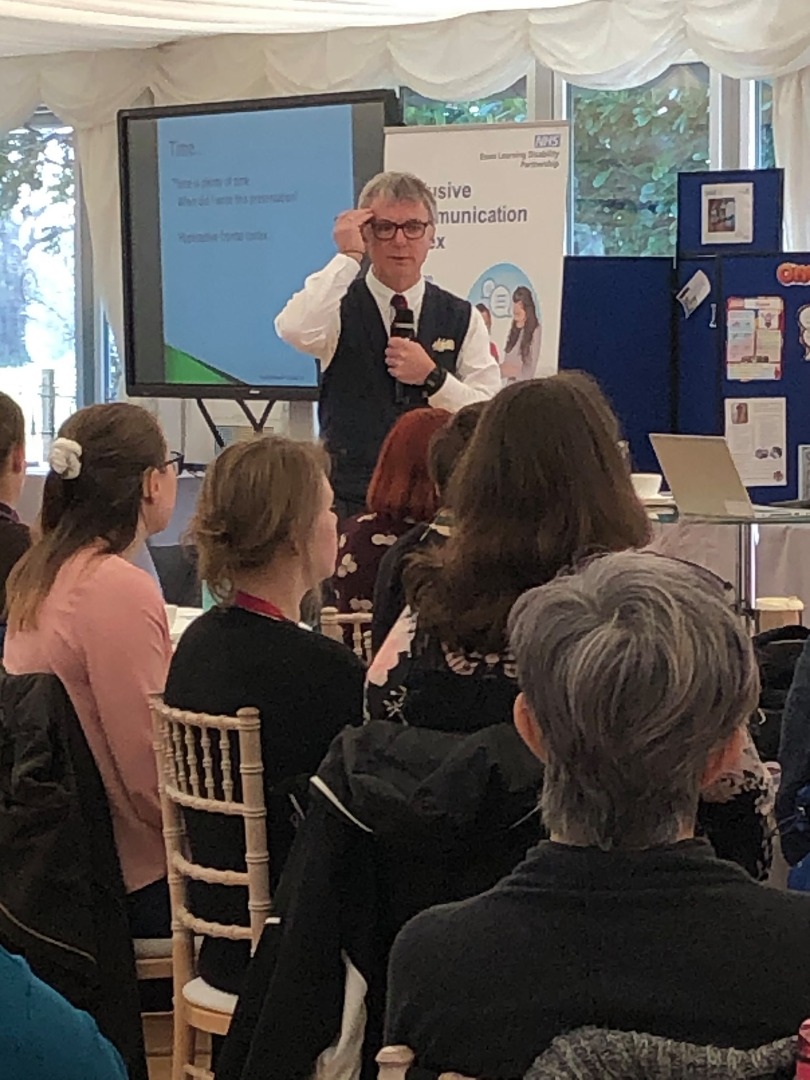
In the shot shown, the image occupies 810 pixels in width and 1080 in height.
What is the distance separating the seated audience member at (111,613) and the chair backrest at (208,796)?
9.5 inches

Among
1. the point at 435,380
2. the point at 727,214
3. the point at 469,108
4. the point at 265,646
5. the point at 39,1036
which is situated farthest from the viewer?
the point at 469,108

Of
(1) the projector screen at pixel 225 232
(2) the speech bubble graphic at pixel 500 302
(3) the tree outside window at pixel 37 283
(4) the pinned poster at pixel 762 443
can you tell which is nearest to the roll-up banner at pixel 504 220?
(2) the speech bubble graphic at pixel 500 302

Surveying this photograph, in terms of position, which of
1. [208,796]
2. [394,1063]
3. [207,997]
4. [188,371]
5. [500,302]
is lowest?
[207,997]

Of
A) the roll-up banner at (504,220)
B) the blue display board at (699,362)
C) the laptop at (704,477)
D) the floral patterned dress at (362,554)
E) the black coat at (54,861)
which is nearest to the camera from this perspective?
the black coat at (54,861)

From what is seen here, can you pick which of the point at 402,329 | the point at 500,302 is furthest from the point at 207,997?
the point at 500,302

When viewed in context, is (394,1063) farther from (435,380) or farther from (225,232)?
(225,232)

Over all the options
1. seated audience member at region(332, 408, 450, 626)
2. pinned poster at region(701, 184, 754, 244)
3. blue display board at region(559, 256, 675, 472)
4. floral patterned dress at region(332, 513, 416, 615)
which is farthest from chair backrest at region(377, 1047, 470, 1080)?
pinned poster at region(701, 184, 754, 244)

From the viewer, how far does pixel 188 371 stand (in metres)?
6.74

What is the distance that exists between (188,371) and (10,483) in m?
3.29

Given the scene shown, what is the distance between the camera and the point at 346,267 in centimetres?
449

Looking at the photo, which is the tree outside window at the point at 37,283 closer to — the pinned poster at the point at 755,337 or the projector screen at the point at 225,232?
the projector screen at the point at 225,232

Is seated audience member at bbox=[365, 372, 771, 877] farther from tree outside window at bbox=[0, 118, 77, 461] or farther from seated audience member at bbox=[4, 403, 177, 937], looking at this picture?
tree outside window at bbox=[0, 118, 77, 461]

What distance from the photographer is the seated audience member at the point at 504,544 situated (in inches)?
74.3

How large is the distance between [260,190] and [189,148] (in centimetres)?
37
